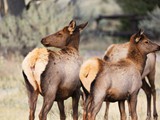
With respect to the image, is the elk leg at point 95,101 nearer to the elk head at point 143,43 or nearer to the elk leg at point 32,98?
the elk leg at point 32,98

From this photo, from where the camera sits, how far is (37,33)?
19.5 m

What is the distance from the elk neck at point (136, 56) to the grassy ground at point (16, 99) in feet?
6.68

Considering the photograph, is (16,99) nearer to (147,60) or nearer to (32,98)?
(147,60)

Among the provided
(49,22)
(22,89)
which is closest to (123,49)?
(22,89)

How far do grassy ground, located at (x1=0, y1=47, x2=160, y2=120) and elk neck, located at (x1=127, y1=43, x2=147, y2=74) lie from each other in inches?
80.2

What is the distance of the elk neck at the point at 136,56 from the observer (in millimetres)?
10141

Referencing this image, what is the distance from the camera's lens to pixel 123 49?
1107 centimetres

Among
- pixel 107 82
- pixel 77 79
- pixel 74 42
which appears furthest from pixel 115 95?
pixel 74 42

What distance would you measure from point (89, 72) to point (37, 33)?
10.6 m

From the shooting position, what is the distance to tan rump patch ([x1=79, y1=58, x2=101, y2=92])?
8984 mm

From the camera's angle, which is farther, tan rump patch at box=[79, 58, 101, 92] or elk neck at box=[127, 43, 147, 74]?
elk neck at box=[127, 43, 147, 74]

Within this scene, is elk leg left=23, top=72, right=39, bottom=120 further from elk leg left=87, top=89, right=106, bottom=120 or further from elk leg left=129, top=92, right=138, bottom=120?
elk leg left=129, top=92, right=138, bottom=120

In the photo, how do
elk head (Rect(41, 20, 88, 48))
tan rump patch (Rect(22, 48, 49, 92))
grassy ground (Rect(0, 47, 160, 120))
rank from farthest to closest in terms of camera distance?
grassy ground (Rect(0, 47, 160, 120)) → elk head (Rect(41, 20, 88, 48)) → tan rump patch (Rect(22, 48, 49, 92))

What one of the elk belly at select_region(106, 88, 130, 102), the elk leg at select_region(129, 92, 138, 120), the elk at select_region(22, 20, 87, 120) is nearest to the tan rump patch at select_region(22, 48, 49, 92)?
the elk at select_region(22, 20, 87, 120)
